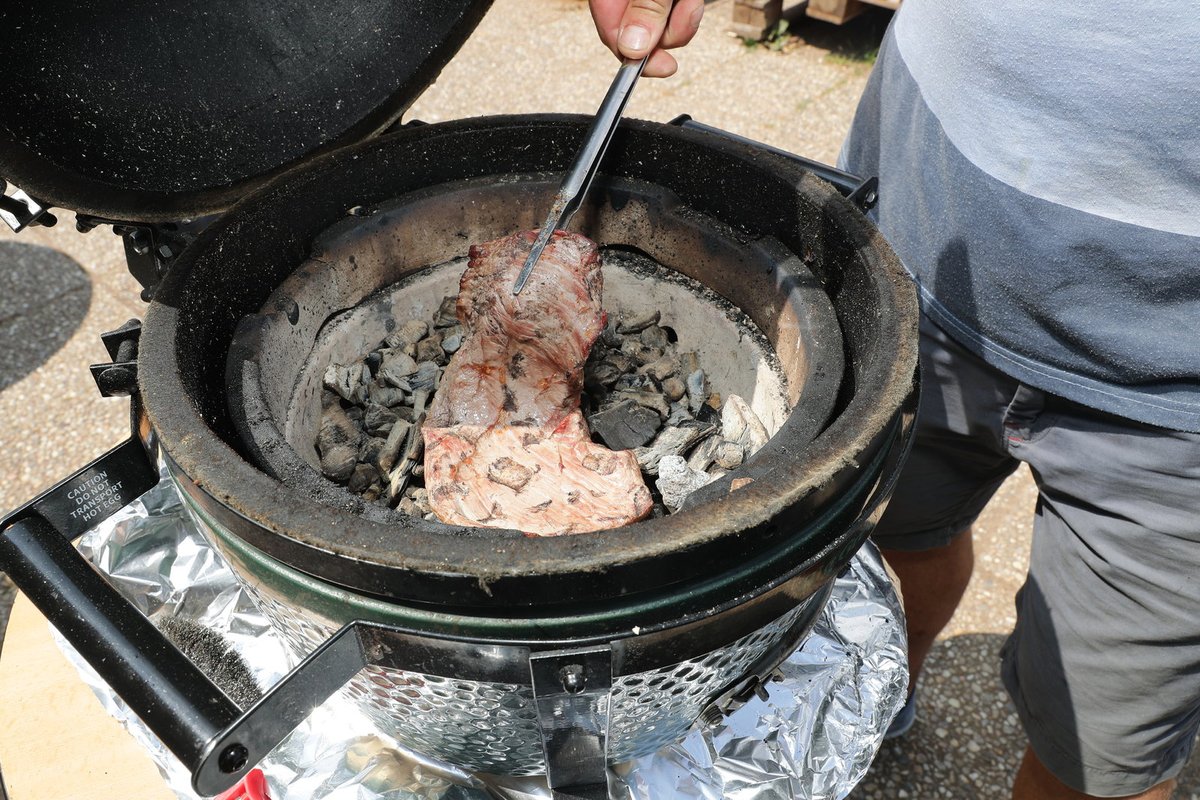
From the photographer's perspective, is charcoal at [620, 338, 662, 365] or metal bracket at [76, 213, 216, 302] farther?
charcoal at [620, 338, 662, 365]

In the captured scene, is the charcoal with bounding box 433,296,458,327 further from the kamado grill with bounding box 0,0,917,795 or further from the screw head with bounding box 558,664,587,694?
the screw head with bounding box 558,664,587,694

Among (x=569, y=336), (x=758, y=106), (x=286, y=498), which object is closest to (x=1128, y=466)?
(x=569, y=336)

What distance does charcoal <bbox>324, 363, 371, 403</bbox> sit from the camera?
175 centimetres

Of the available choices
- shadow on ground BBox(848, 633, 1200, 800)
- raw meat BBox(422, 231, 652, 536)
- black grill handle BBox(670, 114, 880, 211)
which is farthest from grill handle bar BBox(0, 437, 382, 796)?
shadow on ground BBox(848, 633, 1200, 800)

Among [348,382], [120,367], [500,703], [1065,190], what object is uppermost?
[120,367]

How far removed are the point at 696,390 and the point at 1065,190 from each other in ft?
2.54

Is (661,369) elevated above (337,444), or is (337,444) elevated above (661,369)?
(337,444)

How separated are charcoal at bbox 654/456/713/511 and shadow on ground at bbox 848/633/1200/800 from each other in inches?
53.9

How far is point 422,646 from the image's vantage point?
42.7 inches

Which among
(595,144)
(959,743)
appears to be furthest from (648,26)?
(959,743)

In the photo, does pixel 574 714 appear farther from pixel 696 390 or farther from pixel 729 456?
pixel 696 390

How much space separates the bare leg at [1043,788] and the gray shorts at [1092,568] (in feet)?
0.25

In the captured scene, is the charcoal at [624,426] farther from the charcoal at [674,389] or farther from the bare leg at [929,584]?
the bare leg at [929,584]

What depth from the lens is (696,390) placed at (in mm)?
1842
